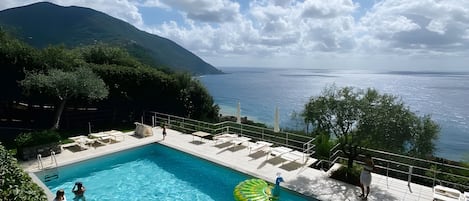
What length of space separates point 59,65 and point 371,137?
57.2 ft

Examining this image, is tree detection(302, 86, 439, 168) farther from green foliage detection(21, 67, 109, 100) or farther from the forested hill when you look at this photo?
the forested hill

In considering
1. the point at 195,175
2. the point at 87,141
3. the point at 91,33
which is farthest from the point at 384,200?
the point at 91,33

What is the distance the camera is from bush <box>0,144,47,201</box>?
464cm

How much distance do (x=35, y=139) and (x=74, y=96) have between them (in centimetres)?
578

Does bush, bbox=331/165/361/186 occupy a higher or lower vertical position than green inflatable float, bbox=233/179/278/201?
lower

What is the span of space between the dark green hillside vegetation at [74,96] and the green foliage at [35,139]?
3241mm

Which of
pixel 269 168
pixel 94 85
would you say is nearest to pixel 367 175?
pixel 269 168

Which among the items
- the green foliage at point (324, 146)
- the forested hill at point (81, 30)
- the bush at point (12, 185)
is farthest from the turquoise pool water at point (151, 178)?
the forested hill at point (81, 30)

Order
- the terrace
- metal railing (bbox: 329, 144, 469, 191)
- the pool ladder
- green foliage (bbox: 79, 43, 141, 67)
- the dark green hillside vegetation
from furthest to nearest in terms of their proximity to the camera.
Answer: green foliage (bbox: 79, 43, 141, 67), the dark green hillside vegetation, the pool ladder, metal railing (bbox: 329, 144, 469, 191), the terrace

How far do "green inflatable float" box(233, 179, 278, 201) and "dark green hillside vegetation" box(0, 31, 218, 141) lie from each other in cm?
1098

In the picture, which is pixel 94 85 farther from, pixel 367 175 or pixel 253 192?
pixel 367 175

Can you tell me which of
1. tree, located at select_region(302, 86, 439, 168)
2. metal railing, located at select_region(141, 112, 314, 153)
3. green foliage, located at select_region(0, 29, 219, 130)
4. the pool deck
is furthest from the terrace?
green foliage, located at select_region(0, 29, 219, 130)

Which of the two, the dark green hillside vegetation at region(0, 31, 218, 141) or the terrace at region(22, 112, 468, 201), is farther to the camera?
the dark green hillside vegetation at region(0, 31, 218, 141)

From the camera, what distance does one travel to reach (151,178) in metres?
11.4
